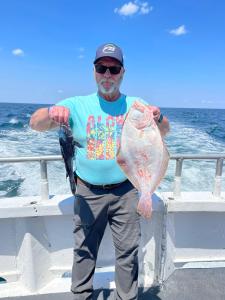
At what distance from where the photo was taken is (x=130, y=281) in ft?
8.08

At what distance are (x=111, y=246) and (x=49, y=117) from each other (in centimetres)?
151

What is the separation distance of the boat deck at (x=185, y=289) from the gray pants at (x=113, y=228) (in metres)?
0.34

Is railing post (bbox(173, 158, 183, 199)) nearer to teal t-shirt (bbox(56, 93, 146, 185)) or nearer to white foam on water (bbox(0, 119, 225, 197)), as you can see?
teal t-shirt (bbox(56, 93, 146, 185))

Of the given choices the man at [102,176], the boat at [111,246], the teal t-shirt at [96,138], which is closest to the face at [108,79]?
the man at [102,176]

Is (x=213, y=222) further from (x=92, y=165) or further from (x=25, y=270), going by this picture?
(x=25, y=270)

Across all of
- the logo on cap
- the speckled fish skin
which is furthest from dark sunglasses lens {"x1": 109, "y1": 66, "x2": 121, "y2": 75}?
the speckled fish skin

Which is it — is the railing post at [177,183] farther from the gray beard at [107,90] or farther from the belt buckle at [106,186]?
the gray beard at [107,90]

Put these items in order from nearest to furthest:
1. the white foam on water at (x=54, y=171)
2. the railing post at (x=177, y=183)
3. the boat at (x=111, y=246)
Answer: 1. the boat at (x=111, y=246)
2. the railing post at (x=177, y=183)
3. the white foam on water at (x=54, y=171)

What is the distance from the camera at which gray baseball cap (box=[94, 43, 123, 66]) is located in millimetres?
2225

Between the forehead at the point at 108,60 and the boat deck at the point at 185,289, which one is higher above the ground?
the forehead at the point at 108,60

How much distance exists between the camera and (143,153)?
2.08 meters

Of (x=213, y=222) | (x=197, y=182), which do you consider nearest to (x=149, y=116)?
(x=213, y=222)

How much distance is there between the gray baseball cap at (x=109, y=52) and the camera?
7.30 feet

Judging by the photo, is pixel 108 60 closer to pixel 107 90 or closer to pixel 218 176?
pixel 107 90
